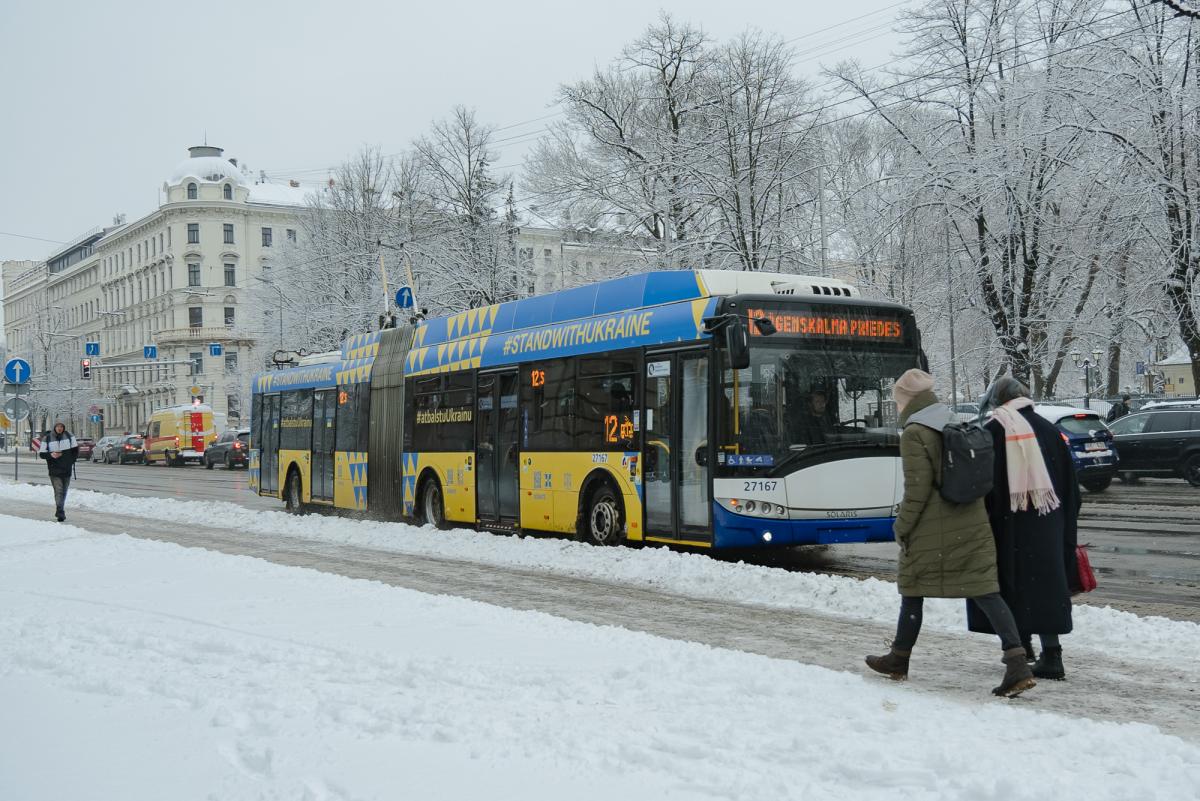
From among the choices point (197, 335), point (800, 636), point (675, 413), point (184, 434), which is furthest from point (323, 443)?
point (197, 335)

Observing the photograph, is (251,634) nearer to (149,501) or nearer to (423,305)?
(149,501)

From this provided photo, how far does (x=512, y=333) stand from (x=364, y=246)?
113 feet

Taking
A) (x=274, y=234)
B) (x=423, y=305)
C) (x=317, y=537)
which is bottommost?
(x=317, y=537)

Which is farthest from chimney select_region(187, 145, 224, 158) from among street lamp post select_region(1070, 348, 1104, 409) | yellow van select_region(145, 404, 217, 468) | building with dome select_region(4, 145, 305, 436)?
street lamp post select_region(1070, 348, 1104, 409)

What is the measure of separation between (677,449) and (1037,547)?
6.33 metres

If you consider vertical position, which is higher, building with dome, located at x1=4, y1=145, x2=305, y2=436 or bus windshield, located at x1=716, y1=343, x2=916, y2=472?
building with dome, located at x1=4, y1=145, x2=305, y2=436

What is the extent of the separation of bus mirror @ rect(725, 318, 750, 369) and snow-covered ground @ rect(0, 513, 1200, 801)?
3.86 metres

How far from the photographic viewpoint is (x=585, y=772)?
191 inches

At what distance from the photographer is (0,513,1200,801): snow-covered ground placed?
4711mm

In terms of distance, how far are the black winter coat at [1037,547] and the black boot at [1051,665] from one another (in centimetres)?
17

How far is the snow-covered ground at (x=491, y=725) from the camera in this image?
185 inches

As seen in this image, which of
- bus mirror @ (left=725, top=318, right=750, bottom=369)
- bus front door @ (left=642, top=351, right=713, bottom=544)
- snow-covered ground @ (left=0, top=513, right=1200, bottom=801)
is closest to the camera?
snow-covered ground @ (left=0, top=513, right=1200, bottom=801)

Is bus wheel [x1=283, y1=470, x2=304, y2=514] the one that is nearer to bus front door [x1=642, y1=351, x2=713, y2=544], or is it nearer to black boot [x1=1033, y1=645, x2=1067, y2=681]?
bus front door [x1=642, y1=351, x2=713, y2=544]

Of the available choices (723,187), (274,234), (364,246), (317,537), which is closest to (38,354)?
(274,234)
